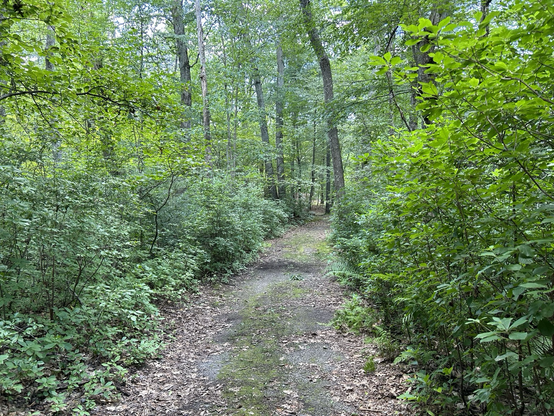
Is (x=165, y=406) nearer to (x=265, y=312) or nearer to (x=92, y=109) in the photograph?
(x=265, y=312)

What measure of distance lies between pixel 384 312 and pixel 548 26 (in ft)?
14.8

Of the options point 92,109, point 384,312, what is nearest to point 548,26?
point 384,312

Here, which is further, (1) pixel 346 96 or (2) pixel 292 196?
(2) pixel 292 196

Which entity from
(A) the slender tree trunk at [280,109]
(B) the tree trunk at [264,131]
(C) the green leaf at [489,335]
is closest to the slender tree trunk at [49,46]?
(C) the green leaf at [489,335]

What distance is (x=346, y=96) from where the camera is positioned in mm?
8586

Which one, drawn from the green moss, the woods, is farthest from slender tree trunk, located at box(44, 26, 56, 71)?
the green moss

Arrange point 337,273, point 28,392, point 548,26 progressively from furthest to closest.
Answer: point 337,273
point 28,392
point 548,26

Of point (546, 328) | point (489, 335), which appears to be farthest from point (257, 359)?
point (546, 328)

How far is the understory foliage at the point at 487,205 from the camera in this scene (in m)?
1.67

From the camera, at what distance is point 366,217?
6359 millimetres

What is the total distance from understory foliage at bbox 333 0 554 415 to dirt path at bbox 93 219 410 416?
3.10 ft

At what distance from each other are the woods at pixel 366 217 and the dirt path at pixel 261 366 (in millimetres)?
357

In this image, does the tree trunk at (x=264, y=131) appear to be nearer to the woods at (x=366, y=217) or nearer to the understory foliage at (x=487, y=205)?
the woods at (x=366, y=217)

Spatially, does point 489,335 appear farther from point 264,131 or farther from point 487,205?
point 264,131
